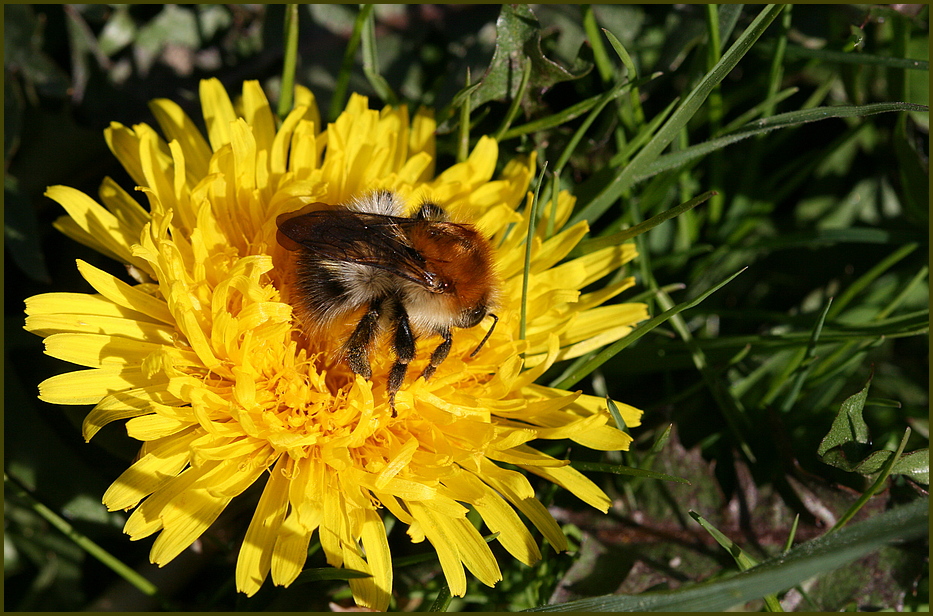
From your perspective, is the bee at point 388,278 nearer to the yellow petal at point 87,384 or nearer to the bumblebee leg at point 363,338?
the bumblebee leg at point 363,338

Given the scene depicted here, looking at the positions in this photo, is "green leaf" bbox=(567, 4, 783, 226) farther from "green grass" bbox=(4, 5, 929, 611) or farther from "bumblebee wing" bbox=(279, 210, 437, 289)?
"bumblebee wing" bbox=(279, 210, 437, 289)

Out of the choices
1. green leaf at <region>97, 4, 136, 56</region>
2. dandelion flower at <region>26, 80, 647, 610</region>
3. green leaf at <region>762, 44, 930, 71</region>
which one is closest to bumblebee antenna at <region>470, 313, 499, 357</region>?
dandelion flower at <region>26, 80, 647, 610</region>

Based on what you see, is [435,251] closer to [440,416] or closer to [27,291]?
[440,416]

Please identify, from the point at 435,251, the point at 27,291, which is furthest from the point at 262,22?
the point at 435,251

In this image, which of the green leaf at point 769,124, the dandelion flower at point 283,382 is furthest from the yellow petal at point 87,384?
the green leaf at point 769,124

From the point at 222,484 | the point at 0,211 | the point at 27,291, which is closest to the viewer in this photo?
the point at 222,484

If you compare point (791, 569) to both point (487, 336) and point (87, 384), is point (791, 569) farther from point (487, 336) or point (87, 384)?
point (87, 384)
